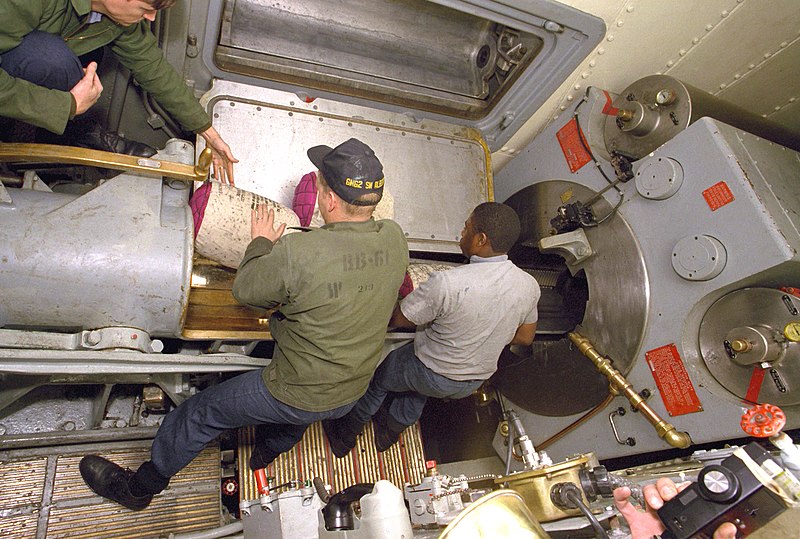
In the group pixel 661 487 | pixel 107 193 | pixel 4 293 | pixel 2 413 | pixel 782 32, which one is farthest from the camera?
pixel 782 32

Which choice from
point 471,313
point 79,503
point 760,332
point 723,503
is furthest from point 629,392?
point 79,503

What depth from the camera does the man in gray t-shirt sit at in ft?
6.20

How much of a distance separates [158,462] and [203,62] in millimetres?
1682

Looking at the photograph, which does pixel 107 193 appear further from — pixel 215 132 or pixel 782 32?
pixel 782 32

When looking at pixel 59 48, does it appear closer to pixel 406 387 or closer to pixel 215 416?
pixel 215 416

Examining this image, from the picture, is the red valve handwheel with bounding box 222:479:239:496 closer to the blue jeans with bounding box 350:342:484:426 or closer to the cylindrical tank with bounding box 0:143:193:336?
the blue jeans with bounding box 350:342:484:426

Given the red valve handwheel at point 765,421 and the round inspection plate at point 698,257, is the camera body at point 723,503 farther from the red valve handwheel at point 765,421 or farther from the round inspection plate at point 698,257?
the round inspection plate at point 698,257

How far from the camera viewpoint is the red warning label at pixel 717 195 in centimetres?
182

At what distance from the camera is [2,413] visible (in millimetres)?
1956

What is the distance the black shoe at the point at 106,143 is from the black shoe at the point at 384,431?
1.70m

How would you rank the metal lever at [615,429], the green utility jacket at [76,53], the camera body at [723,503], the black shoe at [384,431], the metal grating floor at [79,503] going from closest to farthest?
the camera body at [723,503]
the green utility jacket at [76,53]
the metal grating floor at [79,503]
the metal lever at [615,429]
the black shoe at [384,431]

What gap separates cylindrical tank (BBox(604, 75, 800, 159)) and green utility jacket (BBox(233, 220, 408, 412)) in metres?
1.29

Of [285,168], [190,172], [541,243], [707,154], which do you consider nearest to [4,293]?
[190,172]

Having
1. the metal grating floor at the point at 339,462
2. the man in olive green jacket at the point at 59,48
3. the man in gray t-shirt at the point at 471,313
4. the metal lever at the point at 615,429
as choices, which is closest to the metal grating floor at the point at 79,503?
the metal grating floor at the point at 339,462
